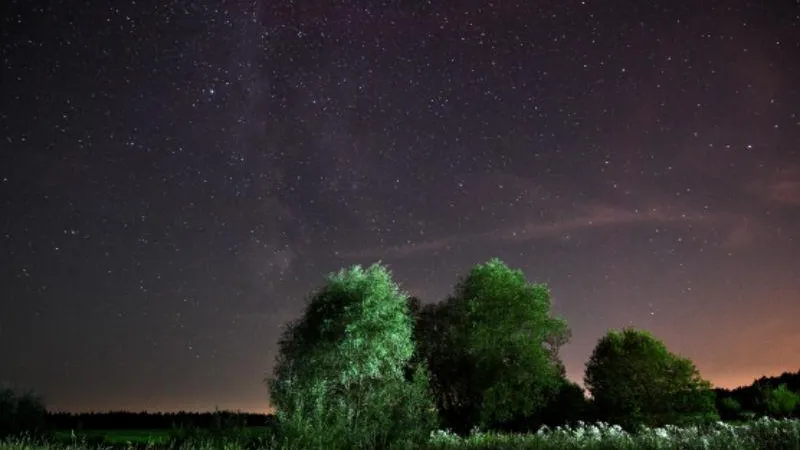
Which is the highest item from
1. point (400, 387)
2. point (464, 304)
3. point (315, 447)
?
point (464, 304)

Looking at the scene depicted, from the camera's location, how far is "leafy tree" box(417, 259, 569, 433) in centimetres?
4297

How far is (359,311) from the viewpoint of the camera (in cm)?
3747

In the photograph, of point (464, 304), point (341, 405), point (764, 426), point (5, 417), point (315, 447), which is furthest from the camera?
point (464, 304)

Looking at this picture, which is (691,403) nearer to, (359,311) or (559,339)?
(559,339)

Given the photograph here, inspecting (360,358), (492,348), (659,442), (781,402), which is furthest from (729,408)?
(659,442)

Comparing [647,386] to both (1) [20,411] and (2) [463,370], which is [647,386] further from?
(1) [20,411]

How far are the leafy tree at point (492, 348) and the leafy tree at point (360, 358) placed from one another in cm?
637

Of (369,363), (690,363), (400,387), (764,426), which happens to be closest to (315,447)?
(400,387)

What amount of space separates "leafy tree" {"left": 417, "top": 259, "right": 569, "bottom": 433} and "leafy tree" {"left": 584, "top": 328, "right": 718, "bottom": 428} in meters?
6.71

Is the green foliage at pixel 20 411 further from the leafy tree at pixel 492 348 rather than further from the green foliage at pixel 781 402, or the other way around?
the green foliage at pixel 781 402

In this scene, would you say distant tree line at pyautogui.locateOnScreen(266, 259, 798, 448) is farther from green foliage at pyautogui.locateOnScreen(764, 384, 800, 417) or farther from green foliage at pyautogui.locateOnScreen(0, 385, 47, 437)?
green foliage at pyautogui.locateOnScreen(0, 385, 47, 437)

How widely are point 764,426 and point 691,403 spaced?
3439 cm

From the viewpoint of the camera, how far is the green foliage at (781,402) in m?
46.1

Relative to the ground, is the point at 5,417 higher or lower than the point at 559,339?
lower
